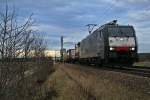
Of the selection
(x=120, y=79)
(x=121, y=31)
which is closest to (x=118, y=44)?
(x=121, y=31)

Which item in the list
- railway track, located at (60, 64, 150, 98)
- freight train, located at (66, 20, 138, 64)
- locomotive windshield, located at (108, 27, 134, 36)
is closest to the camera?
railway track, located at (60, 64, 150, 98)

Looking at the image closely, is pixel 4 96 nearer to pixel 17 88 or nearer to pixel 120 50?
pixel 17 88

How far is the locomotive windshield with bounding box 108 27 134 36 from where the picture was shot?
3838 centimetres

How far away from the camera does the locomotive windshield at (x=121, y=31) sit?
126ft

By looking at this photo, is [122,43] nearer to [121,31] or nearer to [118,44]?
[118,44]

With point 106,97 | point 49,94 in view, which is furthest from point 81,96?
point 49,94

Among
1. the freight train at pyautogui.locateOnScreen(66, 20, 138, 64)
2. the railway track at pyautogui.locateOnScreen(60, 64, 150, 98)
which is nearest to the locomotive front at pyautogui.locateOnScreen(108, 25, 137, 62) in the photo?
the freight train at pyautogui.locateOnScreen(66, 20, 138, 64)

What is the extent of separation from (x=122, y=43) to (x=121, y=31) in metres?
1.67

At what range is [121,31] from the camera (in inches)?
1527

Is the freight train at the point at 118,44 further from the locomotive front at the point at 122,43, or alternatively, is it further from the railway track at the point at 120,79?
the railway track at the point at 120,79

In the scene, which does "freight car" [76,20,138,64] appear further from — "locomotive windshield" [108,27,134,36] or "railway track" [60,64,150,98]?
"railway track" [60,64,150,98]

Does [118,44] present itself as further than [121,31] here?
No

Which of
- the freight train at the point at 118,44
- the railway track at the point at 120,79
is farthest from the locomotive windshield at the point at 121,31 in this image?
the railway track at the point at 120,79

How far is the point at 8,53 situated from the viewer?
42.6 feet
